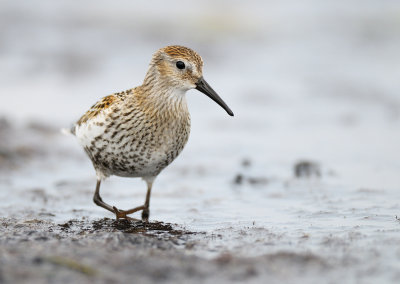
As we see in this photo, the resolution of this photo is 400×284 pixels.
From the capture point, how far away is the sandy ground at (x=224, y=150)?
438cm

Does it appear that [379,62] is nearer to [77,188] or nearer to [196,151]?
[196,151]

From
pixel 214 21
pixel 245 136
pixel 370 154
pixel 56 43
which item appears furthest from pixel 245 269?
pixel 214 21

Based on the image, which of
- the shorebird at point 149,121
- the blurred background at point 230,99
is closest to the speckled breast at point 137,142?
the shorebird at point 149,121

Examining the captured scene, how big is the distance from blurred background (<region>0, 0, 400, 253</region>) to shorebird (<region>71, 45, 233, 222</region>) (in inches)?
26.9

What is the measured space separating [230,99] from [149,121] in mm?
6149

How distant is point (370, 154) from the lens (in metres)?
8.90

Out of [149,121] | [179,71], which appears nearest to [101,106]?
[149,121]

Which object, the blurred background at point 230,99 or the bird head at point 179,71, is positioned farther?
the blurred background at point 230,99

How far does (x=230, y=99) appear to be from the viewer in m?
12.1

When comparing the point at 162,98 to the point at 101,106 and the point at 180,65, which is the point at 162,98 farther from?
the point at 101,106

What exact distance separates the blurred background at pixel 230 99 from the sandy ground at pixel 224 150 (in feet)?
0.14

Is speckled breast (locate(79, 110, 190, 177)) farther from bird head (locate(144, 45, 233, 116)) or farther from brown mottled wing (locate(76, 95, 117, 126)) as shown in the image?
bird head (locate(144, 45, 233, 116))

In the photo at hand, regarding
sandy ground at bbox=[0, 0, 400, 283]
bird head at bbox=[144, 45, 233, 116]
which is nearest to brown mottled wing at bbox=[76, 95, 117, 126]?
bird head at bbox=[144, 45, 233, 116]

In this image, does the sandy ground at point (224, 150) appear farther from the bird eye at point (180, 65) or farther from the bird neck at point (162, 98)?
the bird eye at point (180, 65)
